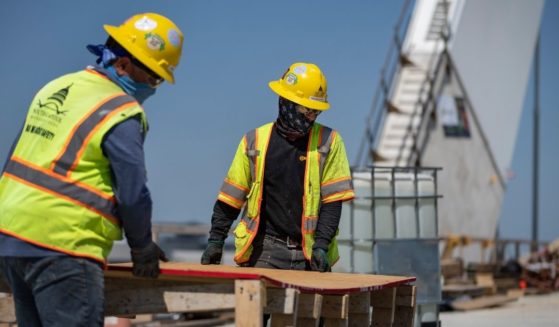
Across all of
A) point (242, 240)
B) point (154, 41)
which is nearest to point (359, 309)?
point (242, 240)

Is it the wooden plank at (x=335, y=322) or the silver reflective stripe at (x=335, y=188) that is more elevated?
the silver reflective stripe at (x=335, y=188)

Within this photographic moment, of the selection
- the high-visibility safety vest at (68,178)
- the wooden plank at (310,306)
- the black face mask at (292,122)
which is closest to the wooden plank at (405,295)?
the black face mask at (292,122)

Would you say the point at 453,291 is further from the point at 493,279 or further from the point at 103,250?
the point at 103,250

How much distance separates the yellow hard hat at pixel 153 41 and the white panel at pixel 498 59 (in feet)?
74.9

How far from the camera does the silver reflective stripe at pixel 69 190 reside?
4.89 metres

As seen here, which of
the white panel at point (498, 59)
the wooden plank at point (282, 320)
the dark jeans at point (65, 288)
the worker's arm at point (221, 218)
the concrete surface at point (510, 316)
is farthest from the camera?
the white panel at point (498, 59)

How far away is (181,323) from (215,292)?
30.7 feet

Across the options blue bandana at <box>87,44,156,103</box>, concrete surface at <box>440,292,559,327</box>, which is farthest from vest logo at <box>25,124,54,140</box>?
concrete surface at <box>440,292,559,327</box>

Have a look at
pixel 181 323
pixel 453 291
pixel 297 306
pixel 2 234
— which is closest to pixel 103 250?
pixel 2 234

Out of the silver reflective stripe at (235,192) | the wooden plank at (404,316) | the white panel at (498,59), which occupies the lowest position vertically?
the wooden plank at (404,316)

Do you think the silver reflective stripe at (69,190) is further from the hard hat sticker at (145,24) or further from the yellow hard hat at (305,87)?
the yellow hard hat at (305,87)

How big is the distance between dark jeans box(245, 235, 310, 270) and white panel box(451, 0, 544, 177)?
20855 mm

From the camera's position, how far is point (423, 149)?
2648cm

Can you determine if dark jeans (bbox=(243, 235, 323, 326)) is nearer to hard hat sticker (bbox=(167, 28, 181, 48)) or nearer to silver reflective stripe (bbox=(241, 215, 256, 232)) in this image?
silver reflective stripe (bbox=(241, 215, 256, 232))
